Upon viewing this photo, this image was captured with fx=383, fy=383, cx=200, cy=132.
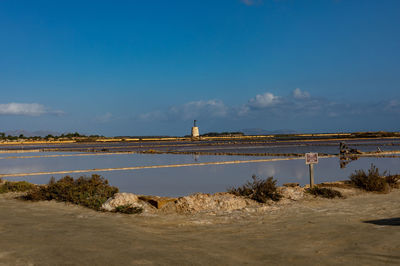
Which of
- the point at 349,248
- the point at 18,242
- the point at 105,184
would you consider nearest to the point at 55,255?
the point at 18,242

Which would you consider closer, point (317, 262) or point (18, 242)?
point (317, 262)

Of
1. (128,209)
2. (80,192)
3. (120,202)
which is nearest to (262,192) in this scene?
(128,209)

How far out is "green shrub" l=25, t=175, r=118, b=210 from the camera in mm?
10586

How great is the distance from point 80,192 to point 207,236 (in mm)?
5110

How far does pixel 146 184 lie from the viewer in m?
15.5

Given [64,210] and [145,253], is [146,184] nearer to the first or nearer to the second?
[64,210]

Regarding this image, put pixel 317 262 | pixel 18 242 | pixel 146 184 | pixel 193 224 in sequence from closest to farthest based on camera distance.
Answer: pixel 317 262 → pixel 18 242 → pixel 193 224 → pixel 146 184

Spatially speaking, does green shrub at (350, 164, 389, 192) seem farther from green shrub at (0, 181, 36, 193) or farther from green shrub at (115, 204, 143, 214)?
green shrub at (0, 181, 36, 193)

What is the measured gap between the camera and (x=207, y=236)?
23.7 ft

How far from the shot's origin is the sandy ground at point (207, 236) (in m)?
5.46

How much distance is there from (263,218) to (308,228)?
59.5 inches

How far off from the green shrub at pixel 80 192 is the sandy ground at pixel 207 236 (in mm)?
480

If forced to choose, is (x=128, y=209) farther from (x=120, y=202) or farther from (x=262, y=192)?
(x=262, y=192)

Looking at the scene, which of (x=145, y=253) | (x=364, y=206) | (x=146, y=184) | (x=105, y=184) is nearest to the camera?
(x=145, y=253)
